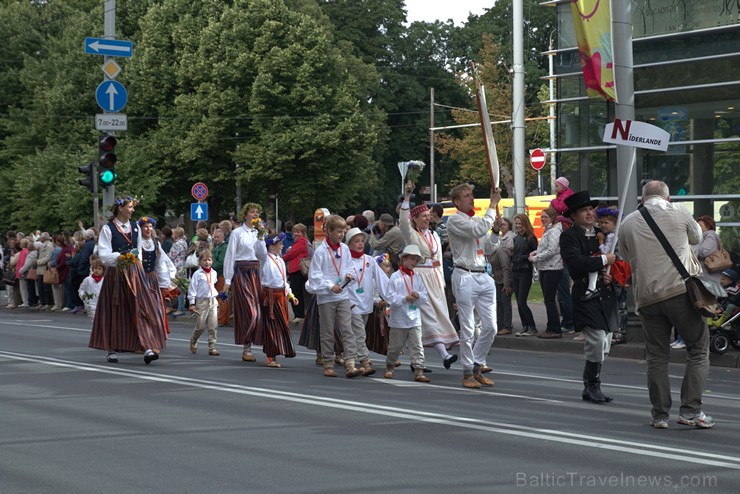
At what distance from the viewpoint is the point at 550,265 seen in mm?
17188

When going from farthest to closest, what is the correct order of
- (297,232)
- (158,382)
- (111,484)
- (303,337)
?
(297,232), (303,337), (158,382), (111,484)

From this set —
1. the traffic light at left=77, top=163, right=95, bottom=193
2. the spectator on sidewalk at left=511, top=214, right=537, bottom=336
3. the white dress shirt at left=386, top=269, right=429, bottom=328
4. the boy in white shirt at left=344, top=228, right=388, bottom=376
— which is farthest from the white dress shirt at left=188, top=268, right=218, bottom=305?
the traffic light at left=77, top=163, right=95, bottom=193

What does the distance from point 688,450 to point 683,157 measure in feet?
48.1

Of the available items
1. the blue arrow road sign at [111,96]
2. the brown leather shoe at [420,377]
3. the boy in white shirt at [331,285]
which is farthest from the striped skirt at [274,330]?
the blue arrow road sign at [111,96]

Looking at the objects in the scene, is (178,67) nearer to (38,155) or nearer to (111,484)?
(38,155)

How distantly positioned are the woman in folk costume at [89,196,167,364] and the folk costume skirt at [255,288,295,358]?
51.4 inches

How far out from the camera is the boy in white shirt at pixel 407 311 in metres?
12.4

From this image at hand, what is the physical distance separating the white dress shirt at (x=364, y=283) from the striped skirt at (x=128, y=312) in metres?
2.67

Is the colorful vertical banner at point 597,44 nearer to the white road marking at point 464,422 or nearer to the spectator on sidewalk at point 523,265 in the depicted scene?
the spectator on sidewalk at point 523,265

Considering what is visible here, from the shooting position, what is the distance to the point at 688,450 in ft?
25.7

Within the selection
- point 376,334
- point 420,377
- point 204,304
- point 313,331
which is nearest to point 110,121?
point 204,304

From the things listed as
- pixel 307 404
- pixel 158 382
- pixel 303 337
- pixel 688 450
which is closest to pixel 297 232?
pixel 303 337

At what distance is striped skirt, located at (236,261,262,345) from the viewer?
561 inches

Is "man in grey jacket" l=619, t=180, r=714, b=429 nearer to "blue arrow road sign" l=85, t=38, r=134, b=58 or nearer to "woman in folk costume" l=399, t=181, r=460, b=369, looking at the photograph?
"woman in folk costume" l=399, t=181, r=460, b=369
